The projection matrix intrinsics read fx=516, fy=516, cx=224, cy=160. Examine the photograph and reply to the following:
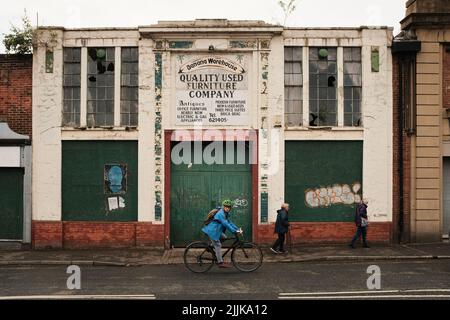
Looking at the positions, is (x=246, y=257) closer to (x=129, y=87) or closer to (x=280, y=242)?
(x=280, y=242)

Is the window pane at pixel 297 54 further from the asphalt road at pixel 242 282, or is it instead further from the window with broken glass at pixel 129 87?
the asphalt road at pixel 242 282

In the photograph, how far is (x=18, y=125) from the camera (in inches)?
683

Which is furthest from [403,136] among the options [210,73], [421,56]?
[210,73]

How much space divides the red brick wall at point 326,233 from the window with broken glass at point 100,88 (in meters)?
6.49

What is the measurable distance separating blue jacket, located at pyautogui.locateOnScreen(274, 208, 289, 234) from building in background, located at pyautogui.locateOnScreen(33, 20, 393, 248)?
1270mm

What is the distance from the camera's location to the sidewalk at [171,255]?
48.9 ft

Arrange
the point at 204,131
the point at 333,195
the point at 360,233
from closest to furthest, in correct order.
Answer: the point at 360,233, the point at 204,131, the point at 333,195

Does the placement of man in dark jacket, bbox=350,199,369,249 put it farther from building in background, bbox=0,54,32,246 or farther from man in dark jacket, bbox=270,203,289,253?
building in background, bbox=0,54,32,246

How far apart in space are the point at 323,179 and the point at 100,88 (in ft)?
26.8

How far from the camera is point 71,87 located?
57.3ft

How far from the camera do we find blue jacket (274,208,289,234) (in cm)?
1591

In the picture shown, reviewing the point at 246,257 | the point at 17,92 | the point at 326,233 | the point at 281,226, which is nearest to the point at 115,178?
the point at 17,92

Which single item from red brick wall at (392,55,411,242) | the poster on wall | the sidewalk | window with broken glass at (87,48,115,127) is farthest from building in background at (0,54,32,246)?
red brick wall at (392,55,411,242)

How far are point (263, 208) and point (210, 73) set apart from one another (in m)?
4.87
